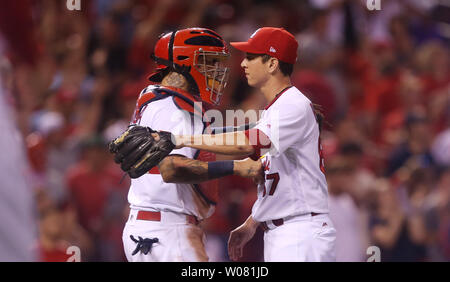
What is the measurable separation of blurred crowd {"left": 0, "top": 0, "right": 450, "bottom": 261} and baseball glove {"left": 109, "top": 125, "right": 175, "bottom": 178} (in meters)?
1.33

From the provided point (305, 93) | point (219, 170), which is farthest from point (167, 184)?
point (305, 93)

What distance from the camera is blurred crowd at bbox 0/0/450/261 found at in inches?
239

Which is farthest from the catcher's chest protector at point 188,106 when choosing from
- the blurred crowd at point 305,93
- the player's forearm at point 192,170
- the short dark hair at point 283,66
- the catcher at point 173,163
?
the blurred crowd at point 305,93

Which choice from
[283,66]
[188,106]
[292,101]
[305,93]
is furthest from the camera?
[305,93]

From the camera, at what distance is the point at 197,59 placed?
4258 millimetres

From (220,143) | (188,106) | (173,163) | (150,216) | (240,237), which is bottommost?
(240,237)

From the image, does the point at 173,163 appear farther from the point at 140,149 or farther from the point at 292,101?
the point at 292,101

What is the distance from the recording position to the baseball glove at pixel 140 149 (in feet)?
12.1

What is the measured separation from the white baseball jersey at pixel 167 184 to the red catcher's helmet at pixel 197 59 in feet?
0.91

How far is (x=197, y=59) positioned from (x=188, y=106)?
1.21ft

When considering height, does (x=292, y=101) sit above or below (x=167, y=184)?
above

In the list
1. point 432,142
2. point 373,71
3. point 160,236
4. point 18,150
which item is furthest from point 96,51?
point 18,150

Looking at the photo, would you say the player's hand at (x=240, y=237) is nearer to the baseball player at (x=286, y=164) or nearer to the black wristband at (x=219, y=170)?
the baseball player at (x=286, y=164)

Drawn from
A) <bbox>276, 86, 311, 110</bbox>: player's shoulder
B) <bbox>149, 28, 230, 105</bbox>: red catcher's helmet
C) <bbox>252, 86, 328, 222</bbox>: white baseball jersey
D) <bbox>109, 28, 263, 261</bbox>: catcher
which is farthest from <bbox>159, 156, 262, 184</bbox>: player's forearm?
<bbox>149, 28, 230, 105</bbox>: red catcher's helmet
